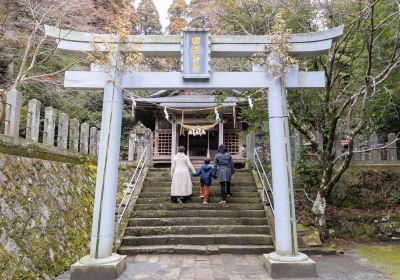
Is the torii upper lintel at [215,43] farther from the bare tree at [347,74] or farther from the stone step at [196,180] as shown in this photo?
the stone step at [196,180]

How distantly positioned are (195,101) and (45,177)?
989 cm

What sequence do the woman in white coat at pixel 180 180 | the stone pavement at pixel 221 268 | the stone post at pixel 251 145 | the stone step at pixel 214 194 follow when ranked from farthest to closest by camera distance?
the stone post at pixel 251 145
the stone step at pixel 214 194
the woman in white coat at pixel 180 180
the stone pavement at pixel 221 268

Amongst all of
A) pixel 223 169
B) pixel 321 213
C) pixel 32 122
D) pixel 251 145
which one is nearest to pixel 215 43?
pixel 223 169

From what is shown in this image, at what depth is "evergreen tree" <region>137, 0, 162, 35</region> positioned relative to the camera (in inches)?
1199

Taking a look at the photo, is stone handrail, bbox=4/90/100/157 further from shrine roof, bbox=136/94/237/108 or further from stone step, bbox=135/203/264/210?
shrine roof, bbox=136/94/237/108

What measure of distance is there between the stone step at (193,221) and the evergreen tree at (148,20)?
2506 cm

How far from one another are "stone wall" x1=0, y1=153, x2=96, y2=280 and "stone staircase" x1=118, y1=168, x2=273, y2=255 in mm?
1168

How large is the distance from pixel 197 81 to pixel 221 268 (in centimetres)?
334

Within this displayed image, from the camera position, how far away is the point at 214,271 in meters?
5.70

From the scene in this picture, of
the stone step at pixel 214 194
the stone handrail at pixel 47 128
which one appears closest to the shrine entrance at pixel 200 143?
the stone handrail at pixel 47 128

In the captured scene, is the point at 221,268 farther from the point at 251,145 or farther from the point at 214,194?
the point at 251,145

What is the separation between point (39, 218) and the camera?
5688 millimetres

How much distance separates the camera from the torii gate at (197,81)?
5414 mm

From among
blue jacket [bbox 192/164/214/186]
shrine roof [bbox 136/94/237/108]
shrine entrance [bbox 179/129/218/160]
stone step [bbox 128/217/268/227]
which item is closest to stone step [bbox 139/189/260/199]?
blue jacket [bbox 192/164/214/186]
